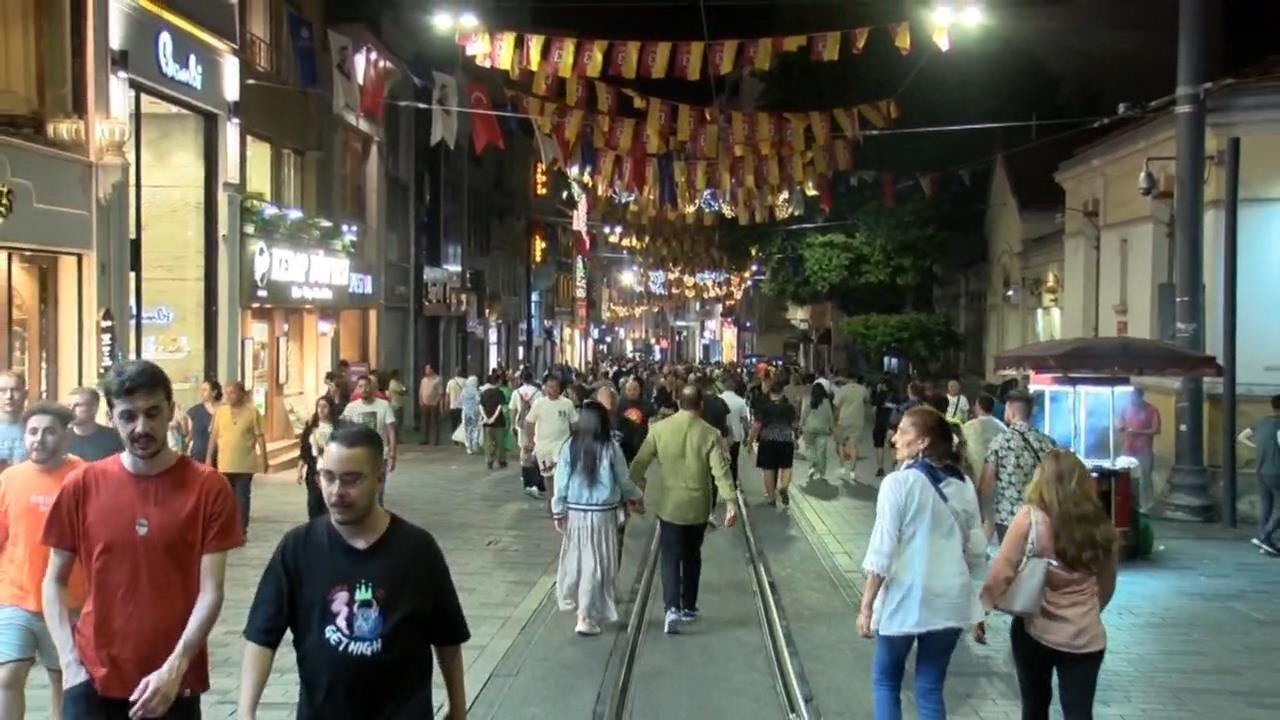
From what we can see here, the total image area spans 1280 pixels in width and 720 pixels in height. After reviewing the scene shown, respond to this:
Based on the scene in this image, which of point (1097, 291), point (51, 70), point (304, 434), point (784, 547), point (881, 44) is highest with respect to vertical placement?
point (881, 44)

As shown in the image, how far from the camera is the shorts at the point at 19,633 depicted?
5.18 metres

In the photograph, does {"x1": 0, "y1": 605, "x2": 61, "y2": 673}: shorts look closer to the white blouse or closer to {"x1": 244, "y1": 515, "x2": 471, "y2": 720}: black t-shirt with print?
{"x1": 244, "y1": 515, "x2": 471, "y2": 720}: black t-shirt with print

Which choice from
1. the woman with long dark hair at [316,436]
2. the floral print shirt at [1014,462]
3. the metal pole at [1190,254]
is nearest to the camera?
the floral print shirt at [1014,462]

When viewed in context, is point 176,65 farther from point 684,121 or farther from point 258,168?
point 684,121

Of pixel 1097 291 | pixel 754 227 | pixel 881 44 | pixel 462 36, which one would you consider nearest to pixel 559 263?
pixel 754 227

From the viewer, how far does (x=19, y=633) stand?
5199mm

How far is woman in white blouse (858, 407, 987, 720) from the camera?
551 cm

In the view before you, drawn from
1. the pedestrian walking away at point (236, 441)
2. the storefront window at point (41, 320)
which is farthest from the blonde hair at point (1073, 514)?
the storefront window at point (41, 320)

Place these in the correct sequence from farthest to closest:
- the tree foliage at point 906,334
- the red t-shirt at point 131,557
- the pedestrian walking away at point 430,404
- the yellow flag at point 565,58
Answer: the tree foliage at point 906,334 < the pedestrian walking away at point 430,404 < the yellow flag at point 565,58 < the red t-shirt at point 131,557

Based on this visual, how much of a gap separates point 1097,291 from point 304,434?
1629cm

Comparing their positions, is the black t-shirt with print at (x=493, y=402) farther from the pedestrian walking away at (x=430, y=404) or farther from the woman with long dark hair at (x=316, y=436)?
the woman with long dark hair at (x=316, y=436)

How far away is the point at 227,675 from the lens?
7.79m

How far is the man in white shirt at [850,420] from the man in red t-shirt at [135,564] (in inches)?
634

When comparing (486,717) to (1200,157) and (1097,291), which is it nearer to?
(1200,157)
